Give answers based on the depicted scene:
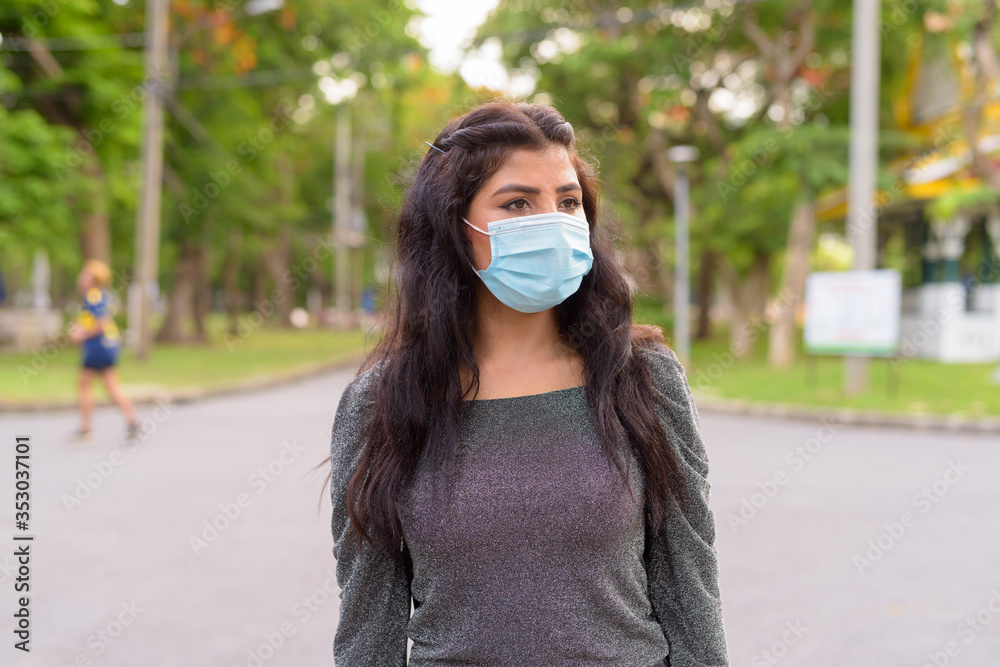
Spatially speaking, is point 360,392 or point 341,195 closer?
point 360,392

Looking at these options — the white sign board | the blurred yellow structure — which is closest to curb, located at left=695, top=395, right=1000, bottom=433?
the white sign board

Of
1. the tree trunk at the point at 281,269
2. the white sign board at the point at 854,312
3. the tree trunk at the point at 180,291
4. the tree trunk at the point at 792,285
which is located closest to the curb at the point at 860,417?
the white sign board at the point at 854,312

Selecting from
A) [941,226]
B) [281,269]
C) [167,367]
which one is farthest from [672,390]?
[281,269]

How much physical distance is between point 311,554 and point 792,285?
16.0 m

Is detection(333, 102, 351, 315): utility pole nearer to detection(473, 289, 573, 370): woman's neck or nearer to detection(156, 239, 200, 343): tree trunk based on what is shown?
detection(156, 239, 200, 343): tree trunk

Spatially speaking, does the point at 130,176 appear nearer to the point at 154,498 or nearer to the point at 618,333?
the point at 154,498

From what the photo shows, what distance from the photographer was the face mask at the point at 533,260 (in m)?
1.87

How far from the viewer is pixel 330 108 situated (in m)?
24.8

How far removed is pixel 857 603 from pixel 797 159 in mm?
14113

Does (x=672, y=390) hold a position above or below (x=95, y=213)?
below

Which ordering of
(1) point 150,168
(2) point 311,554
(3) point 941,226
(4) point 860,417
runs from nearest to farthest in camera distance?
(2) point 311,554
(4) point 860,417
(1) point 150,168
(3) point 941,226

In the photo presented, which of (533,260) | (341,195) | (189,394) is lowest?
(189,394)

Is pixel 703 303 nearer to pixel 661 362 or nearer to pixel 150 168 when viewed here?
pixel 150 168

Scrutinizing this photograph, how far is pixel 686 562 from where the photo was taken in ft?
5.90
